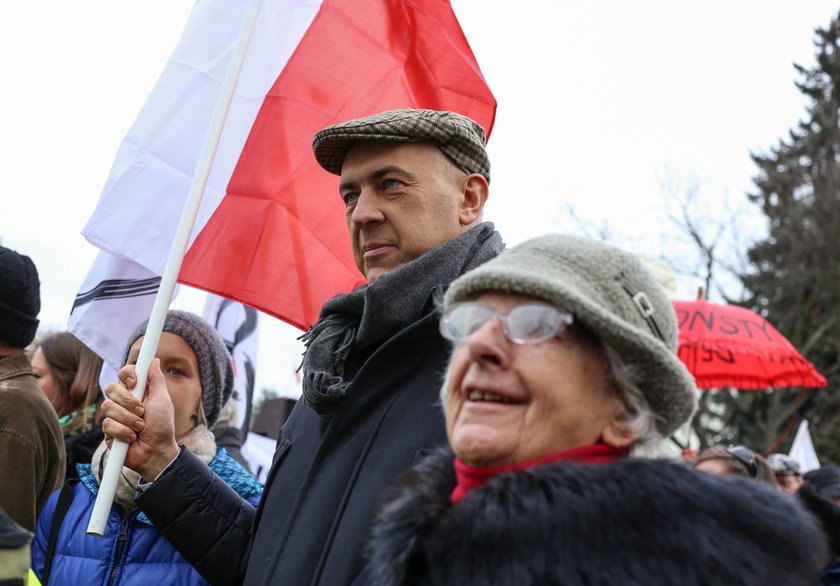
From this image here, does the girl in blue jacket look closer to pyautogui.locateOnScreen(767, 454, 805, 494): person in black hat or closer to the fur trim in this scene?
the fur trim

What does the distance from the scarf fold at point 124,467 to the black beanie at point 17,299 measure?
84 cm

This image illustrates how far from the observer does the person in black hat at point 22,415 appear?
10.6 feet

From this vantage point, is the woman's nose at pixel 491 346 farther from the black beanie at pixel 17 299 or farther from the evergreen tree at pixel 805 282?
the evergreen tree at pixel 805 282

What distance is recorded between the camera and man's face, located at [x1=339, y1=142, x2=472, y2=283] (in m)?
2.53

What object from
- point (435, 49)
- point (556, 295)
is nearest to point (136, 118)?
point (435, 49)

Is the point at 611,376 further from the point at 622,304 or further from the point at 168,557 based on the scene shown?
the point at 168,557

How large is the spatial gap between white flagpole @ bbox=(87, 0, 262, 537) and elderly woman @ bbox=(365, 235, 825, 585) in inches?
47.0

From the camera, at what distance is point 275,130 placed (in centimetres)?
374

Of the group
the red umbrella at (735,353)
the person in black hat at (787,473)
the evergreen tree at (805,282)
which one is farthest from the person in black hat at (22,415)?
the evergreen tree at (805,282)

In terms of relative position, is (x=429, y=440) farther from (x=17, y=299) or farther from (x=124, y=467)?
(x=17, y=299)

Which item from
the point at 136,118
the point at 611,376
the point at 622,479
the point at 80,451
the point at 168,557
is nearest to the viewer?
the point at 622,479

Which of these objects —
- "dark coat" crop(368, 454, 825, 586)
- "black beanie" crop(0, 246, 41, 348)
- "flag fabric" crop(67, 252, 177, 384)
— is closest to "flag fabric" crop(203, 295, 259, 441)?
"flag fabric" crop(67, 252, 177, 384)

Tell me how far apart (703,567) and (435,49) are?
9.66 feet

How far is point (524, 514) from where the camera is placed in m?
1.41
